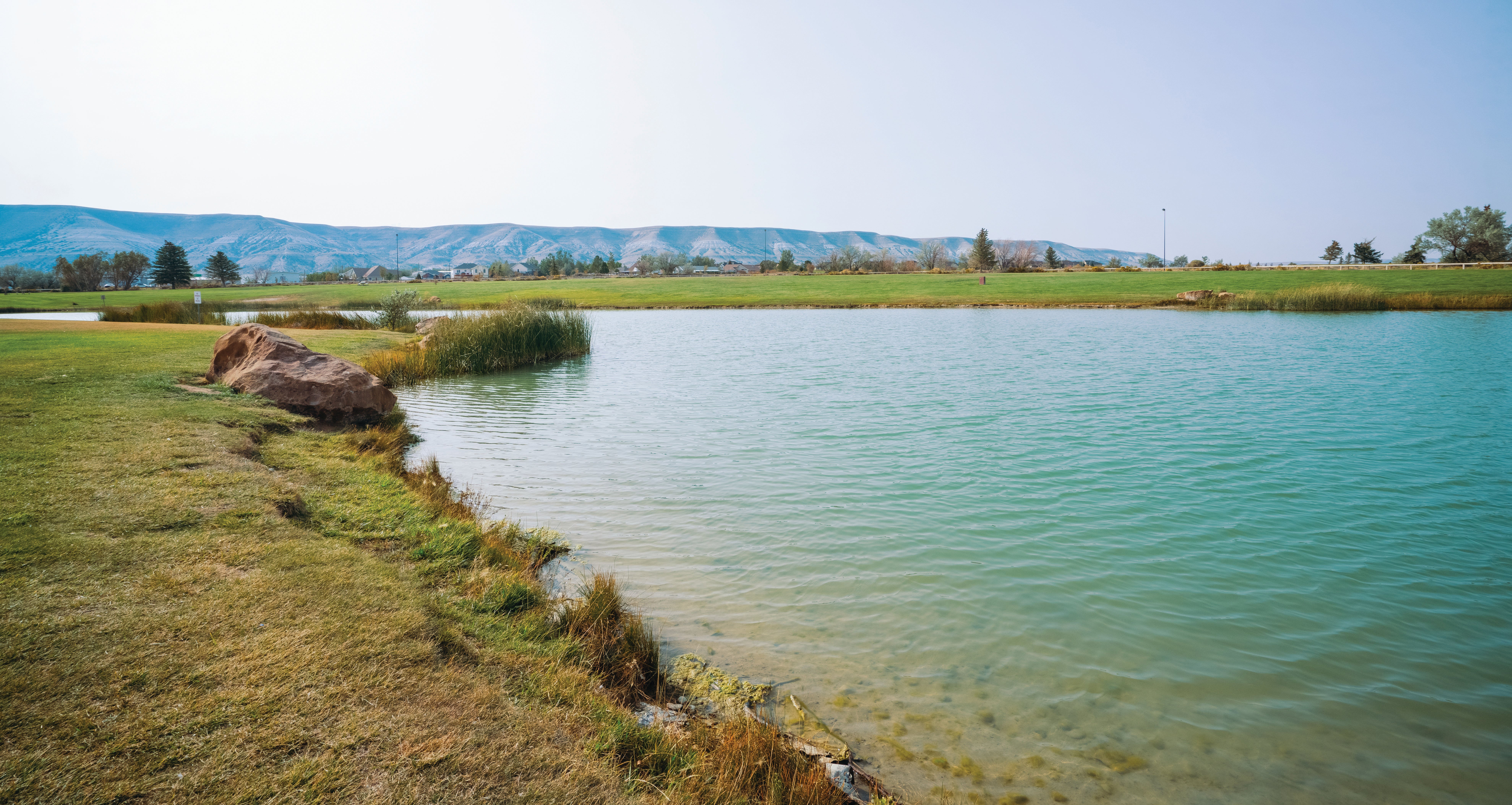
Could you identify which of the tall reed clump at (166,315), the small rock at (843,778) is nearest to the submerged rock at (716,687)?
the small rock at (843,778)

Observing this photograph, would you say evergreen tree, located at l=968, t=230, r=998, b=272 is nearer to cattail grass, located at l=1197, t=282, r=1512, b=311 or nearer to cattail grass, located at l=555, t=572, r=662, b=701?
cattail grass, located at l=1197, t=282, r=1512, b=311

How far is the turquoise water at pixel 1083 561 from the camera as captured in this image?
410 centimetres

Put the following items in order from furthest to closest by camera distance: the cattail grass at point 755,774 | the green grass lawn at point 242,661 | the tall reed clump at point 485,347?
the tall reed clump at point 485,347, the cattail grass at point 755,774, the green grass lawn at point 242,661

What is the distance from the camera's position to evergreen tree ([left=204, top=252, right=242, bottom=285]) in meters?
102

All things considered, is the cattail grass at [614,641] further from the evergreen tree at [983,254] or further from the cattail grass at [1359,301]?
the evergreen tree at [983,254]

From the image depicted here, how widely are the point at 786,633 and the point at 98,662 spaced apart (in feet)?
13.0

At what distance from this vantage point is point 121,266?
8788 centimetres

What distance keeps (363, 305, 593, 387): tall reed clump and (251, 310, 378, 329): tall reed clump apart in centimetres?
841

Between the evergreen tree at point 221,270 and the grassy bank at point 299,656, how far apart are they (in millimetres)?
118961

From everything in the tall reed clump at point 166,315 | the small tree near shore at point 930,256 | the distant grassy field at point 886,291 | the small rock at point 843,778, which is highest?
the small tree near shore at point 930,256

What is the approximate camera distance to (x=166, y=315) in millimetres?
30750

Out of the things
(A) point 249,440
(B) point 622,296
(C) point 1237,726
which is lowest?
(C) point 1237,726

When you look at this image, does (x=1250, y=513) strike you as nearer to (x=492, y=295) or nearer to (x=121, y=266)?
(x=492, y=295)

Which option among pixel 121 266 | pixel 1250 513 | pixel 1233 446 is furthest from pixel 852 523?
pixel 121 266
